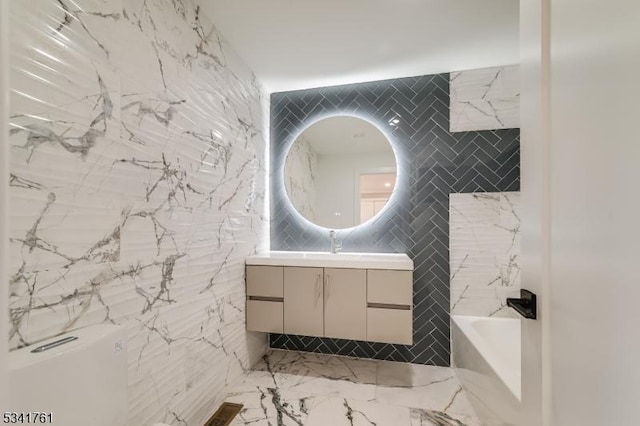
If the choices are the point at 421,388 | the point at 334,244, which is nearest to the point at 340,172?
the point at 334,244

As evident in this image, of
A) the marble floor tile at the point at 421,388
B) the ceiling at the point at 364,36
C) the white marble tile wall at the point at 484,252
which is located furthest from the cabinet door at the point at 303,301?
the ceiling at the point at 364,36

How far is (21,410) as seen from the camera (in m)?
0.67

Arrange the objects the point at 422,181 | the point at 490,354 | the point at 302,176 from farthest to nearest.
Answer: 1. the point at 302,176
2. the point at 422,181
3. the point at 490,354

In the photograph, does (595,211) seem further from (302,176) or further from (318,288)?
(302,176)

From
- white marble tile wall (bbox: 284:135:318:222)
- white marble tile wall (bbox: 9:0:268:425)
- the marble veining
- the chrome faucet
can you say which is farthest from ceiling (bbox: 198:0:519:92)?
the marble veining

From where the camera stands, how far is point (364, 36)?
6.14 feet

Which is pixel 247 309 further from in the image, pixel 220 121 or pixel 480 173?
pixel 480 173

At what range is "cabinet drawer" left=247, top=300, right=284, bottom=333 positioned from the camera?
2.13m

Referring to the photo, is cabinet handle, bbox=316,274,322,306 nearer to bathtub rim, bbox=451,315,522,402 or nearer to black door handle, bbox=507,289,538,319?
bathtub rim, bbox=451,315,522,402

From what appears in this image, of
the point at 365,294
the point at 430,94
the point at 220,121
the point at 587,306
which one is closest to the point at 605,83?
the point at 587,306

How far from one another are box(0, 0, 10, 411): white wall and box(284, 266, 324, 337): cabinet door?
174 centimetres

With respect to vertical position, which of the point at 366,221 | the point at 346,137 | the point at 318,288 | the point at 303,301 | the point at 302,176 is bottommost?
the point at 303,301

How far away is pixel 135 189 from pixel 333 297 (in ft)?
4.80

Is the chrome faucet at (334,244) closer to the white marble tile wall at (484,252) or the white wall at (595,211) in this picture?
the white marble tile wall at (484,252)
